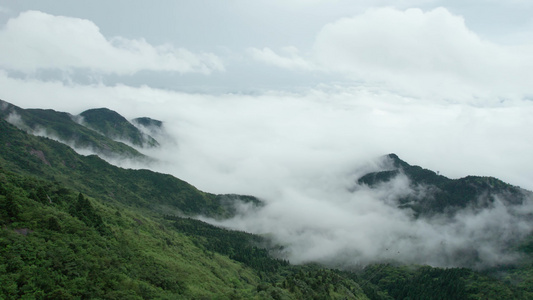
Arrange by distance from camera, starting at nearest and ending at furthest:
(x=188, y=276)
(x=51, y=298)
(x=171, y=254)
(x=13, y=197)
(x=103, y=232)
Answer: (x=51, y=298) → (x=13, y=197) → (x=103, y=232) → (x=188, y=276) → (x=171, y=254)

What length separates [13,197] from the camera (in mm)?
94312

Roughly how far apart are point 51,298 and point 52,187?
88615mm

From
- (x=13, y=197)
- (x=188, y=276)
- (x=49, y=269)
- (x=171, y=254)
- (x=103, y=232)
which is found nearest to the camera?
(x=49, y=269)

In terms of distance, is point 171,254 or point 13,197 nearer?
point 13,197

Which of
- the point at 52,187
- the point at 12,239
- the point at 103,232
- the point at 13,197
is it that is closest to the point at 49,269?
the point at 12,239

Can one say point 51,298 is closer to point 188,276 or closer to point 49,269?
point 49,269

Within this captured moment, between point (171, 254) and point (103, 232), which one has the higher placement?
point (103, 232)

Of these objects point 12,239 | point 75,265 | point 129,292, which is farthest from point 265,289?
point 12,239

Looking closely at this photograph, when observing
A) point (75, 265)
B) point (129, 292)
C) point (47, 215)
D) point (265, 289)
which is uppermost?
point (47, 215)

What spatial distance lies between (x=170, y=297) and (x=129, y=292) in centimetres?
1532

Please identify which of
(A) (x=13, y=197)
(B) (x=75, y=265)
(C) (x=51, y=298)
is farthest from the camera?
(A) (x=13, y=197)

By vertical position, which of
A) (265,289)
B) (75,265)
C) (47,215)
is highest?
(47,215)

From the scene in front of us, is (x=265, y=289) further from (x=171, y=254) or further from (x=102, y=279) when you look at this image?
(x=102, y=279)

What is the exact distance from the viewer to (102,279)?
87188 millimetres
